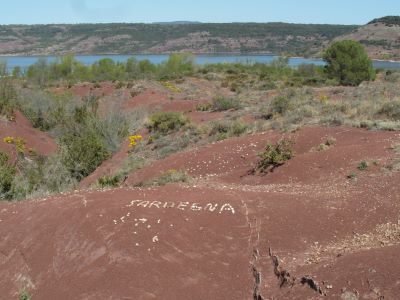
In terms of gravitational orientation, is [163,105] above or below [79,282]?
below

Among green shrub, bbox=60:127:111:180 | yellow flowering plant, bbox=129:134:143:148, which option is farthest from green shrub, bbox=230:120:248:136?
green shrub, bbox=60:127:111:180

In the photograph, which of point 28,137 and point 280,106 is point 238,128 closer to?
point 280,106

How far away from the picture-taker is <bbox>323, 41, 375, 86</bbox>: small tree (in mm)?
43638

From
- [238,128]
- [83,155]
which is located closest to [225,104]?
[238,128]

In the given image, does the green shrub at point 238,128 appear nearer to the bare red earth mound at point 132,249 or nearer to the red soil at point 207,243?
the red soil at point 207,243

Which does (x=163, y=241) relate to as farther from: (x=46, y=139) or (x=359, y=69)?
(x=359, y=69)

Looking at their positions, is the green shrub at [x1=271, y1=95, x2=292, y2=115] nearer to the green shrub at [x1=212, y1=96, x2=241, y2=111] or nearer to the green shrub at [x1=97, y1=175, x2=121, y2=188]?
the green shrub at [x1=212, y1=96, x2=241, y2=111]

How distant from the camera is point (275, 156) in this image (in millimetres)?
13797

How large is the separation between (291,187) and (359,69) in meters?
34.7

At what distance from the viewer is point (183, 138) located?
20.6m

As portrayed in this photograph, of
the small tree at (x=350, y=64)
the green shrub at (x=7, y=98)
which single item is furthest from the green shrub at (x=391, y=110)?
the small tree at (x=350, y=64)

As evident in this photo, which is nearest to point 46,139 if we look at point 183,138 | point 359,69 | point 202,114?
point 202,114

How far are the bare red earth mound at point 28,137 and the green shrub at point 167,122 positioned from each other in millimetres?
4591

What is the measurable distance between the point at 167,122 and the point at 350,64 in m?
24.8
